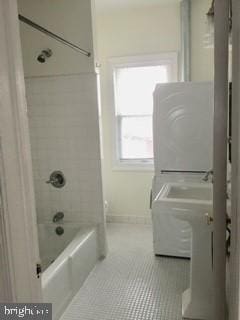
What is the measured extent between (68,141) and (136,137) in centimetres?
117

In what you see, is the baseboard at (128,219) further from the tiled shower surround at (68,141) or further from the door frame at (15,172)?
the door frame at (15,172)

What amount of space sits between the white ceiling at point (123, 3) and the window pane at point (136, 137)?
50.3 inches

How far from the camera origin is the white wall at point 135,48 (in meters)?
3.57

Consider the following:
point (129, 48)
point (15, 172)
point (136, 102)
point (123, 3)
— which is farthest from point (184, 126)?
point (15, 172)

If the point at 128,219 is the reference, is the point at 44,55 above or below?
above

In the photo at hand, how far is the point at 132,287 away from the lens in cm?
266

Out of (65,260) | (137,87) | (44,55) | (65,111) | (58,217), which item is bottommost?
(65,260)

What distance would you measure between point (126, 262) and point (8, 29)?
8.56 feet

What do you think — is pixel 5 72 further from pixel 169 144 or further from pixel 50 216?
pixel 50 216

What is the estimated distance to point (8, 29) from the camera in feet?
3.22

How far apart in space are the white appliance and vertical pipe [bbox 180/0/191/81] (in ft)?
2.34

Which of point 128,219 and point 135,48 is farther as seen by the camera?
point 128,219

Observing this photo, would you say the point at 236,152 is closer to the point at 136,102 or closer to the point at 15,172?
the point at 15,172

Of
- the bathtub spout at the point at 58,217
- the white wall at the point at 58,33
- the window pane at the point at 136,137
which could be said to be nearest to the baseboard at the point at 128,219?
the window pane at the point at 136,137
